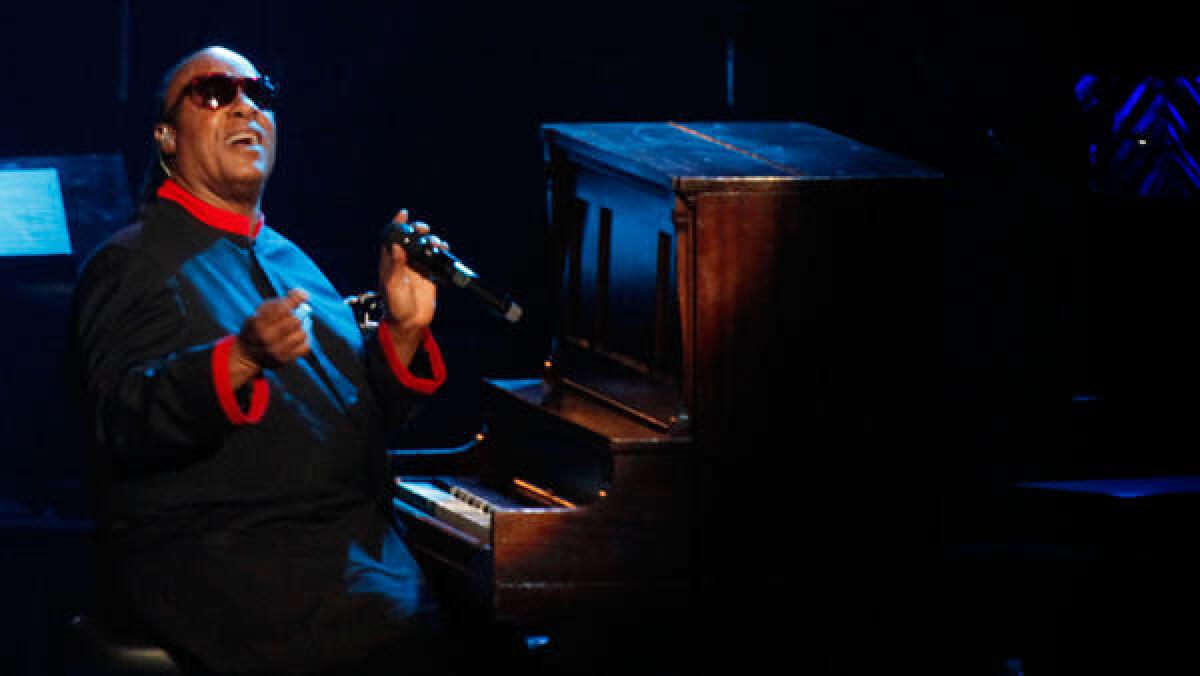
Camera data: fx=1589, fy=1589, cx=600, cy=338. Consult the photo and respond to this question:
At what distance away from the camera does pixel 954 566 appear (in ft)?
15.9

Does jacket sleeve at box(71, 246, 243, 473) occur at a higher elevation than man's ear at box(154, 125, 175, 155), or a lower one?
lower

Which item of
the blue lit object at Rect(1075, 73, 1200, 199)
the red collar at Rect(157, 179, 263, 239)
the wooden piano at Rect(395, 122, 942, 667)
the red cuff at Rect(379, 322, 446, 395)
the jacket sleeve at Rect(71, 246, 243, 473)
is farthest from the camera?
the blue lit object at Rect(1075, 73, 1200, 199)

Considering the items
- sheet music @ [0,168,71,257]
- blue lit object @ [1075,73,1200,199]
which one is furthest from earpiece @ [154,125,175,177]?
blue lit object @ [1075,73,1200,199]

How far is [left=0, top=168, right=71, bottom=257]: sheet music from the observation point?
19.8ft

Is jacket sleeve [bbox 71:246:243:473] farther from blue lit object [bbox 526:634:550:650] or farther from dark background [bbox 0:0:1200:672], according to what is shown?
dark background [bbox 0:0:1200:672]

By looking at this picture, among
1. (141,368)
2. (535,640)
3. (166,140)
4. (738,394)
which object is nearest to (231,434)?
→ (141,368)

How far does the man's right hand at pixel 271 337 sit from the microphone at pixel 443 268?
0.43 meters

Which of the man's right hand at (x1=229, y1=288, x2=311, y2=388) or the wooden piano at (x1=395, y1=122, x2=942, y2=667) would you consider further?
the wooden piano at (x1=395, y1=122, x2=942, y2=667)

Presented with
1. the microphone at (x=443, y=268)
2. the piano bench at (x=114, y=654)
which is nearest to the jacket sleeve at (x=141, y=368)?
the piano bench at (x=114, y=654)

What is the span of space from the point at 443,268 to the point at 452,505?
77cm

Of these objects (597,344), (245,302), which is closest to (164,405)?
(245,302)

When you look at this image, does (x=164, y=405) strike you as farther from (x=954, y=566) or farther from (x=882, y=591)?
(x=954, y=566)

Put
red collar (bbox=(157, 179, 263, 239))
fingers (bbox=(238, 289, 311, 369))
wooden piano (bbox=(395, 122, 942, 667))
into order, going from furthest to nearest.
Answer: red collar (bbox=(157, 179, 263, 239))
wooden piano (bbox=(395, 122, 942, 667))
fingers (bbox=(238, 289, 311, 369))

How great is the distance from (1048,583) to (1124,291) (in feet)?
3.09
